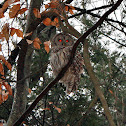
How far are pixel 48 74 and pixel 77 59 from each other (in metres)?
1.97

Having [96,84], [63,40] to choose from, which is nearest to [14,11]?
[96,84]

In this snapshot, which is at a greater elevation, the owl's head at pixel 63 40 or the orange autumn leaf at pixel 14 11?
the owl's head at pixel 63 40

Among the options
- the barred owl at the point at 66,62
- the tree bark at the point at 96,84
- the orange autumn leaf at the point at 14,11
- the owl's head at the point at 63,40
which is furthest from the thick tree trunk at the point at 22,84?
the orange autumn leaf at the point at 14,11

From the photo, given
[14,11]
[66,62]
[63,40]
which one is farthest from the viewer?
[63,40]

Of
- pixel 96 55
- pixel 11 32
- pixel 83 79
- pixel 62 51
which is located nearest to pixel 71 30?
pixel 62 51

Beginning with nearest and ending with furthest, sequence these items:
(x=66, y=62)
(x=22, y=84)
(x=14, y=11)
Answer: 1. (x=14, y=11)
2. (x=22, y=84)
3. (x=66, y=62)

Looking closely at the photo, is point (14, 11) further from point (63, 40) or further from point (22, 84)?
point (63, 40)

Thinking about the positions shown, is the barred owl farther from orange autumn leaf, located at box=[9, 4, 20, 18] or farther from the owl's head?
orange autumn leaf, located at box=[9, 4, 20, 18]

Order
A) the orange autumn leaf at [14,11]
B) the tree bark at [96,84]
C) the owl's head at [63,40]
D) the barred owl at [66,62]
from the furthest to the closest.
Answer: the owl's head at [63,40] → the barred owl at [66,62] → the tree bark at [96,84] → the orange autumn leaf at [14,11]

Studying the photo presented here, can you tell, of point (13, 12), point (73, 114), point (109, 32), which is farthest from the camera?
point (73, 114)

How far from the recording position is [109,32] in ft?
11.7

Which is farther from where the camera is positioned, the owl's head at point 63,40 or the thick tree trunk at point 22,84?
the owl's head at point 63,40

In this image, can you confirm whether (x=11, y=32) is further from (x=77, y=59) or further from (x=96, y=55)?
(x=96, y=55)

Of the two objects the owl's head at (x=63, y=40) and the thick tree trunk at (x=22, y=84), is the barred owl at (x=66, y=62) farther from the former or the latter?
the thick tree trunk at (x=22, y=84)
